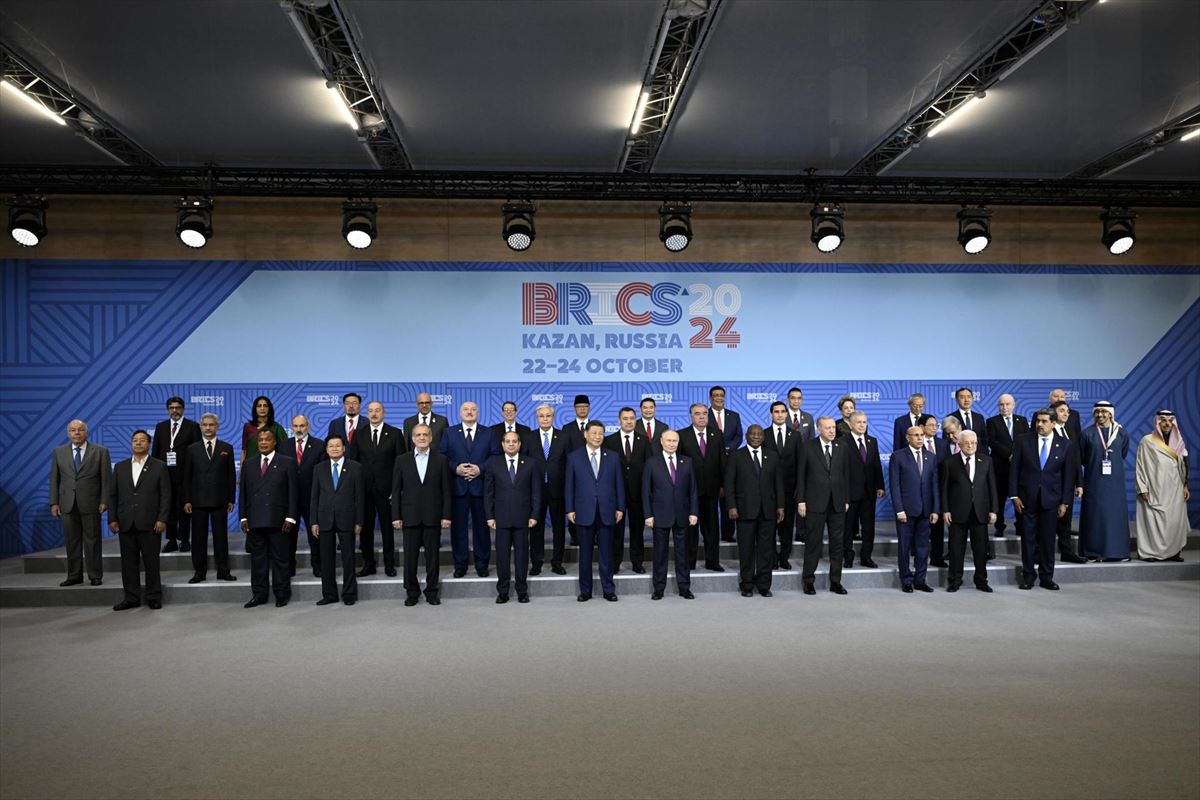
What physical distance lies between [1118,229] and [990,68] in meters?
4.26

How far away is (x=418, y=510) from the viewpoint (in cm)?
613

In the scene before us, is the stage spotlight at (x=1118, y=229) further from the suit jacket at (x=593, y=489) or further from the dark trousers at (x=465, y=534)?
the dark trousers at (x=465, y=534)

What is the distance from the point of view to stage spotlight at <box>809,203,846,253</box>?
8273 mm

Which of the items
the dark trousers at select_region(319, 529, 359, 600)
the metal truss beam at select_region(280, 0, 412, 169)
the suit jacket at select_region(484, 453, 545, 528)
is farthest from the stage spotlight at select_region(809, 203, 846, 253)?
the dark trousers at select_region(319, 529, 359, 600)

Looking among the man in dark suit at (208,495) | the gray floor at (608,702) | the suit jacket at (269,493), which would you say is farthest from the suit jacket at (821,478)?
the man in dark suit at (208,495)

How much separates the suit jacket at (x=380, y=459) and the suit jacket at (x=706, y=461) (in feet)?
9.24

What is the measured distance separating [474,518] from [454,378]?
2.81 meters

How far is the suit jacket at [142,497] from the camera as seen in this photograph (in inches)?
A: 236

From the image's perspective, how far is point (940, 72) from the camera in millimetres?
6031

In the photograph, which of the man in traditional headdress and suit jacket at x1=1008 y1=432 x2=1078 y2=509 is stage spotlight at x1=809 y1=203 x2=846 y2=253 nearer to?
suit jacket at x1=1008 y1=432 x2=1078 y2=509

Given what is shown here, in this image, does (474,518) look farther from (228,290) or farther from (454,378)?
(228,290)

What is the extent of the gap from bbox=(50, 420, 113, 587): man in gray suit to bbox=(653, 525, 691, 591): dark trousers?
4981mm

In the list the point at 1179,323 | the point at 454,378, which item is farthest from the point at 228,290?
the point at 1179,323

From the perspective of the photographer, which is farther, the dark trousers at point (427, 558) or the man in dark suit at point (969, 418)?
the man in dark suit at point (969, 418)
